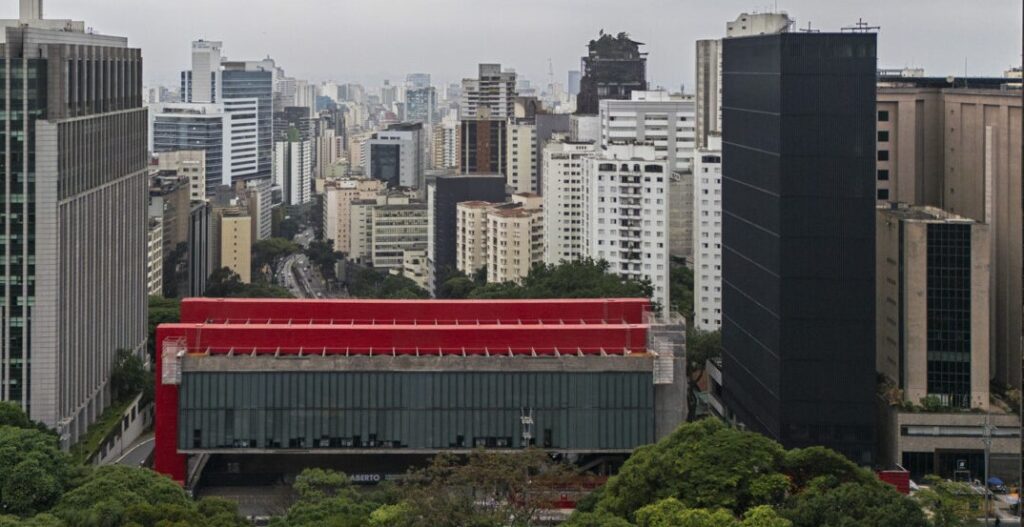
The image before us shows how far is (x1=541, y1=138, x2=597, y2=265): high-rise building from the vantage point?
8469 centimetres

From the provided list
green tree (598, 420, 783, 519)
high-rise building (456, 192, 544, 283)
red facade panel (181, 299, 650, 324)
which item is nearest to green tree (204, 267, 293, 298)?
high-rise building (456, 192, 544, 283)

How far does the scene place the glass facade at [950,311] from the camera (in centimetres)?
4538

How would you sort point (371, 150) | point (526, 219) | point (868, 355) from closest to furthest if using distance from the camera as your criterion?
1. point (868, 355)
2. point (526, 219)
3. point (371, 150)

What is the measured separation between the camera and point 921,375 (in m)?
45.8

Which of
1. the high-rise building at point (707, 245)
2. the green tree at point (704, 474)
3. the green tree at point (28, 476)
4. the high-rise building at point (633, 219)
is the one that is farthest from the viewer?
the high-rise building at point (633, 219)

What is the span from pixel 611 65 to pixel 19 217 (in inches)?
3396

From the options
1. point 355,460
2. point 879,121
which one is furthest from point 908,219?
point 355,460

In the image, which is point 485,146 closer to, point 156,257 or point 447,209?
point 447,209

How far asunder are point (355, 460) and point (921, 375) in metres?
16.4

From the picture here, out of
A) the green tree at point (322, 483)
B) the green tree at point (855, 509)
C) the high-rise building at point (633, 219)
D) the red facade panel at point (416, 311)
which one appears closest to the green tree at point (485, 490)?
the green tree at point (322, 483)

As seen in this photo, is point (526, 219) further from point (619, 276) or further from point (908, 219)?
point (908, 219)

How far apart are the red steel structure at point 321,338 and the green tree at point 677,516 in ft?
39.8

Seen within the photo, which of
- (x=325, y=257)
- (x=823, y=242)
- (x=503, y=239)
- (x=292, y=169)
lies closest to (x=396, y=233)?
(x=325, y=257)

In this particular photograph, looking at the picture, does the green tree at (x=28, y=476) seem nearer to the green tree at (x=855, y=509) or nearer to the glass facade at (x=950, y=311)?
the green tree at (x=855, y=509)
